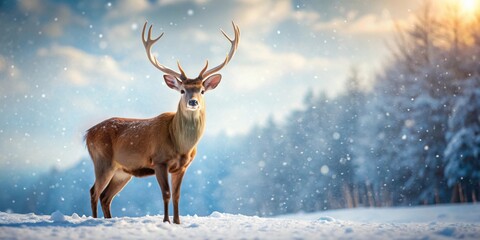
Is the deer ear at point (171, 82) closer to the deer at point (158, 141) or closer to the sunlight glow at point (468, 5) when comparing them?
the deer at point (158, 141)

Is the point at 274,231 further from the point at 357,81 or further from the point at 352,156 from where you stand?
the point at 357,81

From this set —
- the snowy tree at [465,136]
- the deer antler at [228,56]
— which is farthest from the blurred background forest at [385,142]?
the deer antler at [228,56]

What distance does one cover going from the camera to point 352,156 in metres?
22.6

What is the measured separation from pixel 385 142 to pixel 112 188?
16.4 m

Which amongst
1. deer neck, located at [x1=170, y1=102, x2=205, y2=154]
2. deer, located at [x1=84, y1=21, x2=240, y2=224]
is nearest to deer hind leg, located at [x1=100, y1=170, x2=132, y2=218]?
deer, located at [x1=84, y1=21, x2=240, y2=224]

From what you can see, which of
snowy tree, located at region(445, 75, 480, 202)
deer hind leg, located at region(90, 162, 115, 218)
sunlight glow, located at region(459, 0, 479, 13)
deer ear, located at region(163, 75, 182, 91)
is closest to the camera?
deer ear, located at region(163, 75, 182, 91)

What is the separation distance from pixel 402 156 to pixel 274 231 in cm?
1573

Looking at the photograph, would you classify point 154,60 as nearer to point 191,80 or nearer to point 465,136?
point 191,80

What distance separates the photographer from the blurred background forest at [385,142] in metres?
18.1

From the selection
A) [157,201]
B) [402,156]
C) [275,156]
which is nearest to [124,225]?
[402,156]

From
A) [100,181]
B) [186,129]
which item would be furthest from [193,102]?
[100,181]

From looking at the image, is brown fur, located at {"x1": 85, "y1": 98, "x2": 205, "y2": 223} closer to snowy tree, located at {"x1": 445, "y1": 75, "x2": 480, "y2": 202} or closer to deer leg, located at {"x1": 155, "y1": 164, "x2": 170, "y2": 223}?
deer leg, located at {"x1": 155, "y1": 164, "x2": 170, "y2": 223}

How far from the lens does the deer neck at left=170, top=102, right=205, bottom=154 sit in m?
5.62

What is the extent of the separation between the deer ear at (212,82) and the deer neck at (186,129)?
0.50m
